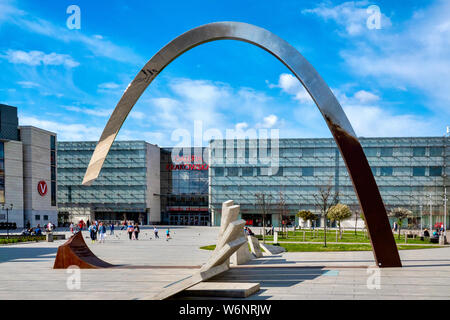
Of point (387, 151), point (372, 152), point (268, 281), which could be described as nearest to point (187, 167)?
point (372, 152)

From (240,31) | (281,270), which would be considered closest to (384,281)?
(281,270)

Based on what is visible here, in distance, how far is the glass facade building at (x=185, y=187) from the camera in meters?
86.1

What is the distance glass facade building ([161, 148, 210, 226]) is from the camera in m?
86.1

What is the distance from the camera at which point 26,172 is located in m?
62.4

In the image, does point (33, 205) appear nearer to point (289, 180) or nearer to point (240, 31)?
point (289, 180)

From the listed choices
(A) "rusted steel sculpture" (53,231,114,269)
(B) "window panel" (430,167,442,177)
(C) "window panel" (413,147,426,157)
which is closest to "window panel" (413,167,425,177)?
(B) "window panel" (430,167,442,177)

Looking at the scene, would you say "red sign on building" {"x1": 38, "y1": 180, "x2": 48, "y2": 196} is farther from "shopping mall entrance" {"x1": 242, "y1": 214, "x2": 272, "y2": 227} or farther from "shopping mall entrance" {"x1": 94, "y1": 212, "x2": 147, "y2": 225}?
"shopping mall entrance" {"x1": 242, "y1": 214, "x2": 272, "y2": 227}

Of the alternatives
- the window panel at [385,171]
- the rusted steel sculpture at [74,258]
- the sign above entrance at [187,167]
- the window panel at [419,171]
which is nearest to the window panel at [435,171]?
the window panel at [419,171]

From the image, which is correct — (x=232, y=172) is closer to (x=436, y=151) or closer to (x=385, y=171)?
(x=385, y=171)

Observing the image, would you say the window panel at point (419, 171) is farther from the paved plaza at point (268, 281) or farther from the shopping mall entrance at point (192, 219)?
the paved plaza at point (268, 281)

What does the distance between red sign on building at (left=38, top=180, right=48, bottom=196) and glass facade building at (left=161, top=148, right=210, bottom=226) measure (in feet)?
92.8

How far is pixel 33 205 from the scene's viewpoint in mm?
62250
